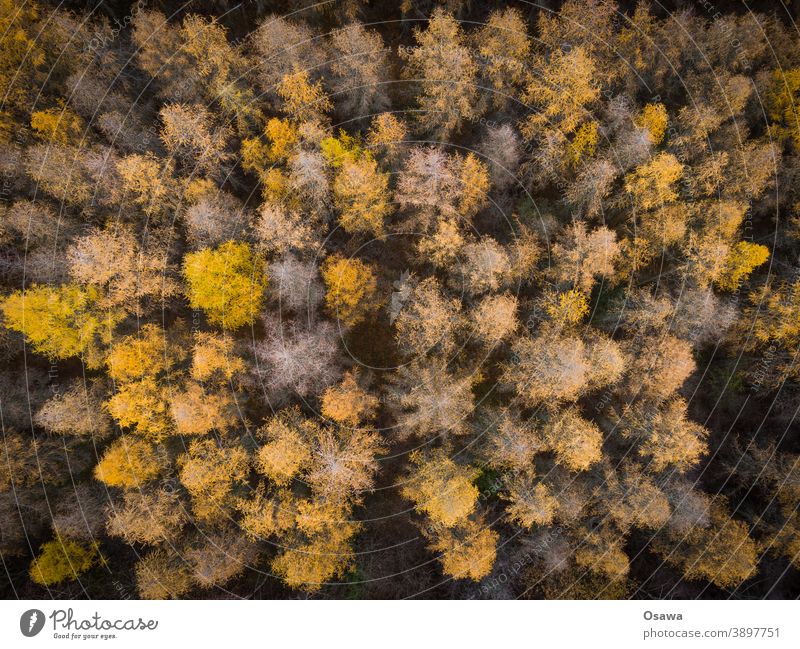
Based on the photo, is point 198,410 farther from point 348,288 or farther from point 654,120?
point 654,120

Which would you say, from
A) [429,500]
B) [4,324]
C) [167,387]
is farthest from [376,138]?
[4,324]

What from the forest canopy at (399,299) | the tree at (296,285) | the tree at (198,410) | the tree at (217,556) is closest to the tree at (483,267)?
the forest canopy at (399,299)

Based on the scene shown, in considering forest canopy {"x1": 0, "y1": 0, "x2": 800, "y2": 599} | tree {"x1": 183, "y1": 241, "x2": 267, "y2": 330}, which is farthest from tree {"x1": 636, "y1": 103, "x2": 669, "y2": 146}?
tree {"x1": 183, "y1": 241, "x2": 267, "y2": 330}

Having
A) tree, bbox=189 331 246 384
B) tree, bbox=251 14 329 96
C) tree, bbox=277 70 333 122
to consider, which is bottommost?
tree, bbox=189 331 246 384

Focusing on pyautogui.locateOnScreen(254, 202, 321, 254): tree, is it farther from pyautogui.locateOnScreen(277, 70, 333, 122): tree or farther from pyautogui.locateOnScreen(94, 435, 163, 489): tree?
pyautogui.locateOnScreen(94, 435, 163, 489): tree

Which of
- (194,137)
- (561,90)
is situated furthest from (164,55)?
(561,90)

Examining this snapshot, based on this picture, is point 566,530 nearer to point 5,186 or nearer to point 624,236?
point 624,236
